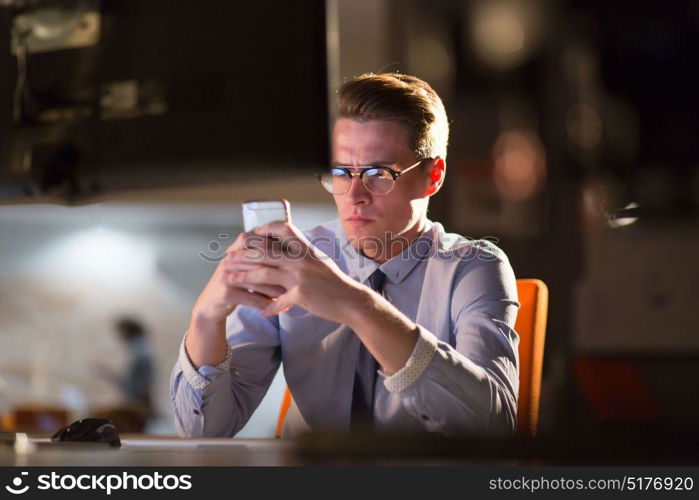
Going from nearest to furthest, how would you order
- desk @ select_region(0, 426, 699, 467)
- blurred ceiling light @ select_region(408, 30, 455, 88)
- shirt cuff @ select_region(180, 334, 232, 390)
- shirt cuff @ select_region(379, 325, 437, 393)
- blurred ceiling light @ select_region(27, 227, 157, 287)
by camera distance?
desk @ select_region(0, 426, 699, 467) < shirt cuff @ select_region(379, 325, 437, 393) < shirt cuff @ select_region(180, 334, 232, 390) < blurred ceiling light @ select_region(408, 30, 455, 88) < blurred ceiling light @ select_region(27, 227, 157, 287)

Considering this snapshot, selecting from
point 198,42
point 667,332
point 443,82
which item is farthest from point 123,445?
point 443,82

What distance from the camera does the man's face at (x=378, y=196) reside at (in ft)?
3.75

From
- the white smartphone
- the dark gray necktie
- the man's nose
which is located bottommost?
the dark gray necktie

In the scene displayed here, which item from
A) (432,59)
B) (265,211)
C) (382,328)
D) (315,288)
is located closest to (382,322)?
(382,328)

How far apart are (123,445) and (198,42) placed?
0.49 m

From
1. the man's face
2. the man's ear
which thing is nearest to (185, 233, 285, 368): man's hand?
the man's face

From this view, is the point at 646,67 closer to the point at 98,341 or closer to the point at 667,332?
the point at 667,332

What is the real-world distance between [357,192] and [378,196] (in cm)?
6

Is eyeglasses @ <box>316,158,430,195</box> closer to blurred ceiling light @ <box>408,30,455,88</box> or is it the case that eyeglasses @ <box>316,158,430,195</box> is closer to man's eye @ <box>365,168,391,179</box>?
man's eye @ <box>365,168,391,179</box>

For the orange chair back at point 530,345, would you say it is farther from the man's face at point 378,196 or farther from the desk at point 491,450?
the desk at point 491,450

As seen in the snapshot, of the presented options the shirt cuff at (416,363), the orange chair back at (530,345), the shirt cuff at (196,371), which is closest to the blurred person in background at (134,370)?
the shirt cuff at (196,371)

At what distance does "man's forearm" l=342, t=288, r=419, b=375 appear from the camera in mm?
905

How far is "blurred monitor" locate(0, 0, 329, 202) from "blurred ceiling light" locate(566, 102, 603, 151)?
2.34 ft

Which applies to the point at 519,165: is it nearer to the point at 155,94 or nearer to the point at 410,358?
the point at 410,358
